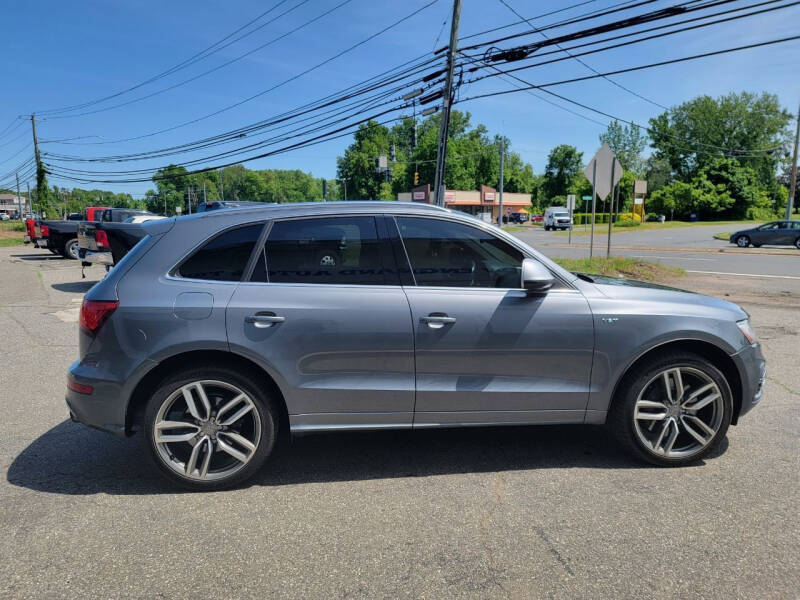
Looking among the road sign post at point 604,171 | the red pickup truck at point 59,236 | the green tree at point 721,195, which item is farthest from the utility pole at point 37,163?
the green tree at point 721,195

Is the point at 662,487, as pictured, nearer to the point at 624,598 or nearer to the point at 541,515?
the point at 541,515

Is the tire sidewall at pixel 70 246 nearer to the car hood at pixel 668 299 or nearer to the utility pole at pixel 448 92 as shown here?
the utility pole at pixel 448 92

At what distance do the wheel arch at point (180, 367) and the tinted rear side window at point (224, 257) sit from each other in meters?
0.46

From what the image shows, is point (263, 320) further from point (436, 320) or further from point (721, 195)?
point (721, 195)

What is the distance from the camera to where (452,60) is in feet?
63.9

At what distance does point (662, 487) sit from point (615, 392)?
62 centimetres

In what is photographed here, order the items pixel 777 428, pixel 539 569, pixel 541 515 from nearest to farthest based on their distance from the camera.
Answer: pixel 539 569 → pixel 541 515 → pixel 777 428

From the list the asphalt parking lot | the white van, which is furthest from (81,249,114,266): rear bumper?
the white van

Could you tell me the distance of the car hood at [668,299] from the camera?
11.7 ft

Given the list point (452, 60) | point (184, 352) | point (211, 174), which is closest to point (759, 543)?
point (184, 352)

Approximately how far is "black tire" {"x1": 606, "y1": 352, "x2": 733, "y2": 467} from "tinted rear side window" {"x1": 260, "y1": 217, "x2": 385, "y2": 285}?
1738mm

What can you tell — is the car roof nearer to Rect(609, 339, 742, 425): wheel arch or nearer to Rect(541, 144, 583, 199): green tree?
Rect(609, 339, 742, 425): wheel arch

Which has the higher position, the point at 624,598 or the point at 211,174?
the point at 211,174

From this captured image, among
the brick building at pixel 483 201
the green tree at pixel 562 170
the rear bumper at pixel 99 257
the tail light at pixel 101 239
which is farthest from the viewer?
the green tree at pixel 562 170
